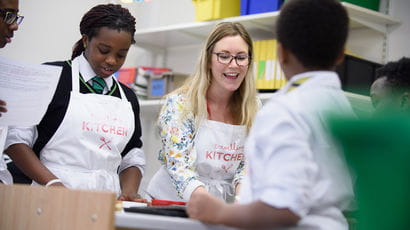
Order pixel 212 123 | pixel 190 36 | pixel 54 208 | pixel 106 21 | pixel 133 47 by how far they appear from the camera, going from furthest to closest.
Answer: pixel 133 47 → pixel 190 36 → pixel 212 123 → pixel 106 21 → pixel 54 208

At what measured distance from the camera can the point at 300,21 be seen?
3.45 feet

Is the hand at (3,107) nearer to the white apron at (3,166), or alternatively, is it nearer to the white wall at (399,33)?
the white apron at (3,166)

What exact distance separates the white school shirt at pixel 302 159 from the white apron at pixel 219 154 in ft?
3.08

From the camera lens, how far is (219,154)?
2.03m

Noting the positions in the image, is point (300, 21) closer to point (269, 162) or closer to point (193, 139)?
point (269, 162)

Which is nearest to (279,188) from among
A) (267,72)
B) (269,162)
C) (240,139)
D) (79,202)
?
(269,162)

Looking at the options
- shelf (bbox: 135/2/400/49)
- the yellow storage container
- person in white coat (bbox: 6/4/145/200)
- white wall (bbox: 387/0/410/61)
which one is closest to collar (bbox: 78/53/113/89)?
person in white coat (bbox: 6/4/145/200)

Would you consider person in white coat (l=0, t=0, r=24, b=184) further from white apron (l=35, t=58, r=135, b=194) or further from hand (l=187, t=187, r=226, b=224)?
hand (l=187, t=187, r=226, b=224)

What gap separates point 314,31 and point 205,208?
0.39 metres

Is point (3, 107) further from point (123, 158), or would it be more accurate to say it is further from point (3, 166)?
point (123, 158)

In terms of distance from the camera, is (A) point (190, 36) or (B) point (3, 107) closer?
(B) point (3, 107)

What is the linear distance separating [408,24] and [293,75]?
227 centimetres

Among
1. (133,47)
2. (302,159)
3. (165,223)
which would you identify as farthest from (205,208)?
(133,47)

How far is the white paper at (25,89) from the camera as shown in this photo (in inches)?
63.9
